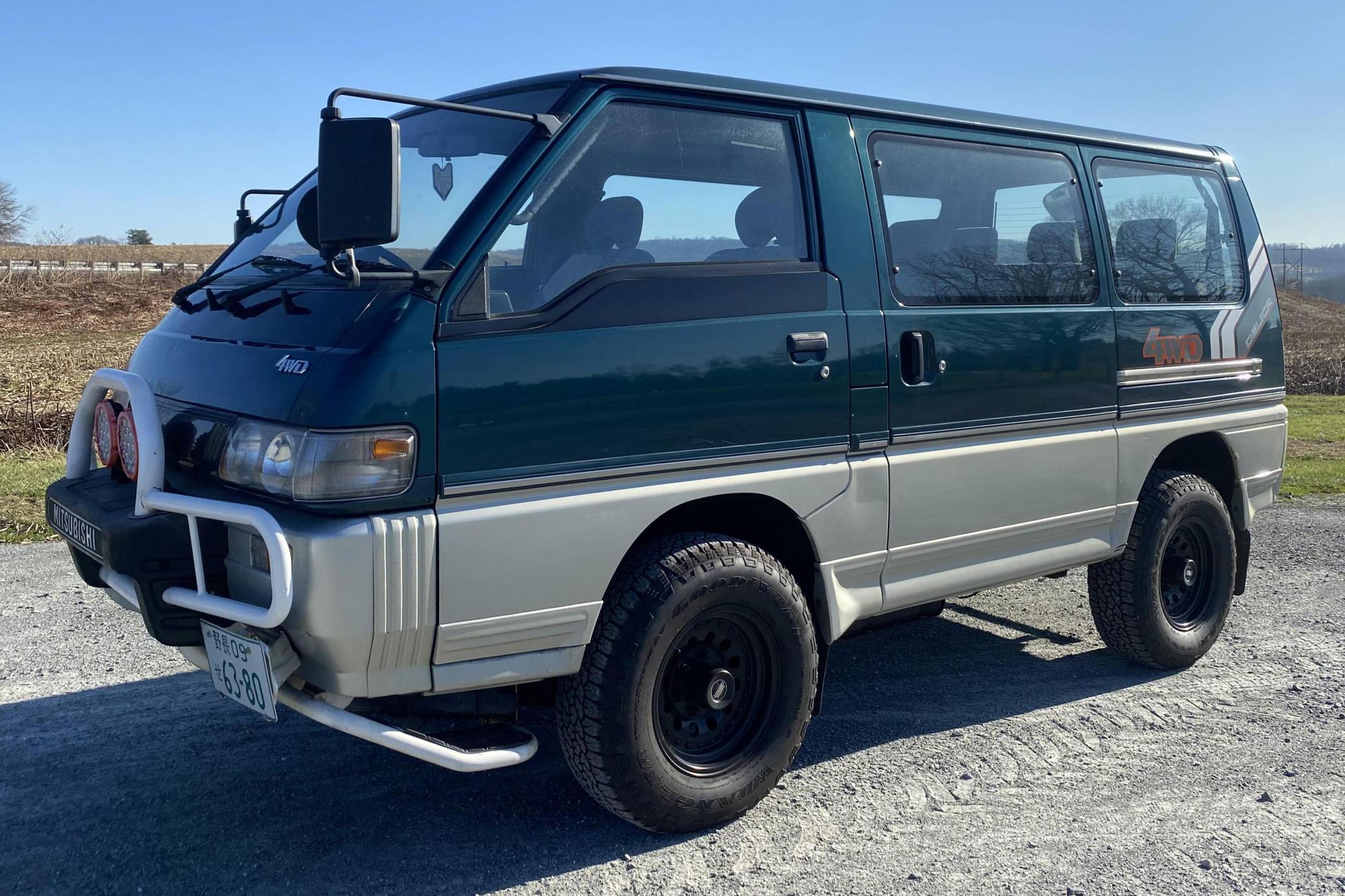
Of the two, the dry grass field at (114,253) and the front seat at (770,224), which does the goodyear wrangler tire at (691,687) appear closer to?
the front seat at (770,224)

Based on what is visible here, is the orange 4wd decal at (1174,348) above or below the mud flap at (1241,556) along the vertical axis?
above

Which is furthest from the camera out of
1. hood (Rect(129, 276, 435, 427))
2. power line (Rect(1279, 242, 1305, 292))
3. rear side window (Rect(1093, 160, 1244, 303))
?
power line (Rect(1279, 242, 1305, 292))

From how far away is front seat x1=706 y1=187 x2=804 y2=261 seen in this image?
12.1 ft

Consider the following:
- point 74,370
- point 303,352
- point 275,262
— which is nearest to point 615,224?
point 303,352

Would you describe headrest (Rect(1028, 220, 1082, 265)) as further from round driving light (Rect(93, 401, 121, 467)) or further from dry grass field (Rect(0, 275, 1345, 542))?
dry grass field (Rect(0, 275, 1345, 542))

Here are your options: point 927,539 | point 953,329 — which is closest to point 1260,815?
point 927,539

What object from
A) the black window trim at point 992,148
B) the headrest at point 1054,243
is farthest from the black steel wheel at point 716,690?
the headrest at point 1054,243

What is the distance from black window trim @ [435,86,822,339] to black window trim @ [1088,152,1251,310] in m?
1.70

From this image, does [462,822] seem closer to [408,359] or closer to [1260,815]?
[408,359]

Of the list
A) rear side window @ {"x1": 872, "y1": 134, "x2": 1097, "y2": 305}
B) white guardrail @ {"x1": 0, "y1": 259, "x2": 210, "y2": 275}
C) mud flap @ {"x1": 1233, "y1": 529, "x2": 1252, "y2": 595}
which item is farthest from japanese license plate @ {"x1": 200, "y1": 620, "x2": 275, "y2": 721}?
white guardrail @ {"x1": 0, "y1": 259, "x2": 210, "y2": 275}

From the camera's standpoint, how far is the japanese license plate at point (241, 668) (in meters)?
2.90

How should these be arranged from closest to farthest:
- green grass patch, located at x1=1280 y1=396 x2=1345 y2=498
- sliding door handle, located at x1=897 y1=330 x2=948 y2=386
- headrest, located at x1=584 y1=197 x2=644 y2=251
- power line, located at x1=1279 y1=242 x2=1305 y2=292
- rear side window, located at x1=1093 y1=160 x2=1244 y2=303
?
headrest, located at x1=584 y1=197 x2=644 y2=251 → sliding door handle, located at x1=897 y1=330 x2=948 y2=386 → rear side window, located at x1=1093 y1=160 x2=1244 y2=303 → green grass patch, located at x1=1280 y1=396 x2=1345 y2=498 → power line, located at x1=1279 y1=242 x2=1305 y2=292

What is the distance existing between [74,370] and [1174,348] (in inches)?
539

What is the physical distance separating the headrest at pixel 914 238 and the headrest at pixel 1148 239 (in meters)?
1.18
